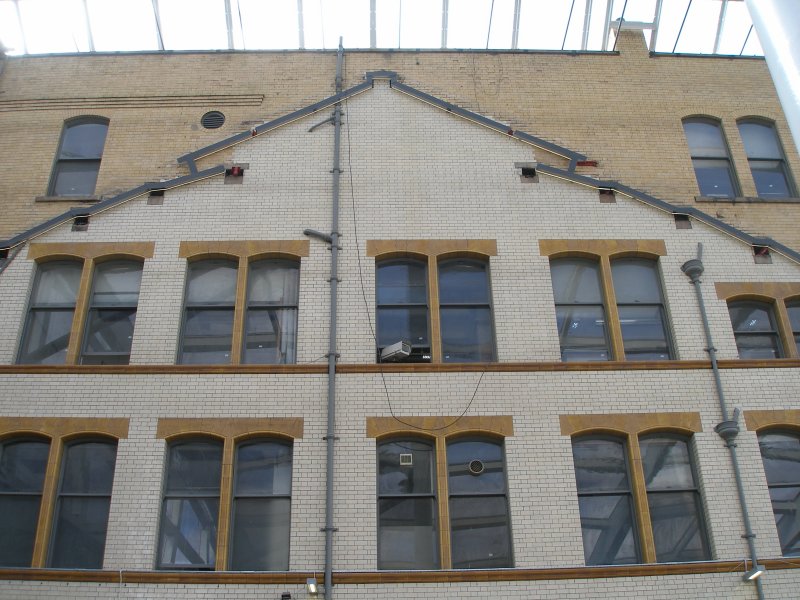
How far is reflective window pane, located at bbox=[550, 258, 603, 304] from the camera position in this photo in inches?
614

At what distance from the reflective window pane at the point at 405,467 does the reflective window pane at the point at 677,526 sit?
364 centimetres

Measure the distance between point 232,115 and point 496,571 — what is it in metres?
11.3

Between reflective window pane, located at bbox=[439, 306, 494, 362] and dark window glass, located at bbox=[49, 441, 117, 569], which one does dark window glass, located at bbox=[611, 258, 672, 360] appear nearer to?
reflective window pane, located at bbox=[439, 306, 494, 362]

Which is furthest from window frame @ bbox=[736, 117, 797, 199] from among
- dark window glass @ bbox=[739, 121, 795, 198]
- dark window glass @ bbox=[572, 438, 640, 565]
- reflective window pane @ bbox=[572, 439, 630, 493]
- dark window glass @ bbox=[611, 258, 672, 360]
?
dark window glass @ bbox=[572, 438, 640, 565]

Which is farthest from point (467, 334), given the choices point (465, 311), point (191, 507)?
point (191, 507)

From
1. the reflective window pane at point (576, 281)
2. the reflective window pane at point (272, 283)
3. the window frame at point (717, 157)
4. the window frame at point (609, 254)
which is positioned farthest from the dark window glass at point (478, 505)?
the window frame at point (717, 157)

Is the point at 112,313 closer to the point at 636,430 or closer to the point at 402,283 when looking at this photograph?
the point at 402,283

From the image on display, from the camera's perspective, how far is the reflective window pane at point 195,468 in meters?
13.6

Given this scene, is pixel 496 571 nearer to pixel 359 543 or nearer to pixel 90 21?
pixel 359 543

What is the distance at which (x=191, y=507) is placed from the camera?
13.4 m

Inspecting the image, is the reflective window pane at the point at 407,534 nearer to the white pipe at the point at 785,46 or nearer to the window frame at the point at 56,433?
the window frame at the point at 56,433

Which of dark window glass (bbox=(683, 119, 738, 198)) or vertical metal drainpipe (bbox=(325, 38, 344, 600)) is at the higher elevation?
dark window glass (bbox=(683, 119, 738, 198))

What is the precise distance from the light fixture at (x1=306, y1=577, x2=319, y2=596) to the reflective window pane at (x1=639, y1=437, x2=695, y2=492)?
18.2 feet

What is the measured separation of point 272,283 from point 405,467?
14.2ft
